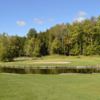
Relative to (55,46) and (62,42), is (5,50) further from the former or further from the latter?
(62,42)

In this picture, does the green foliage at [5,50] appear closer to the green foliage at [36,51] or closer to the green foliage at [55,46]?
the green foliage at [36,51]

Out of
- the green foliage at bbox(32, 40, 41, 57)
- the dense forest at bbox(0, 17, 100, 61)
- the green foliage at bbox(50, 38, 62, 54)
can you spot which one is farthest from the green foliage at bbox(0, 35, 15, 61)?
the green foliage at bbox(50, 38, 62, 54)

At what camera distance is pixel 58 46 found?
448ft

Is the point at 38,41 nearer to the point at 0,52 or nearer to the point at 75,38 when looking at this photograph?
the point at 75,38

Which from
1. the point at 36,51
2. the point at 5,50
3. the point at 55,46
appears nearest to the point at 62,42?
the point at 55,46

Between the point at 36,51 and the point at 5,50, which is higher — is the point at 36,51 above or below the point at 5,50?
below

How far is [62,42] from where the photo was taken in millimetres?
138750

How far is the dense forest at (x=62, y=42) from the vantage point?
127 metres

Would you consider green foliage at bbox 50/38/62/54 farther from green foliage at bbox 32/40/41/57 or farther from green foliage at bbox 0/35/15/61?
green foliage at bbox 0/35/15/61

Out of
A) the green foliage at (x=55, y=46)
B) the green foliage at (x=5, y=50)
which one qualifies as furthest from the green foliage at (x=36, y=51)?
the green foliage at (x=5, y=50)

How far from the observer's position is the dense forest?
415 feet

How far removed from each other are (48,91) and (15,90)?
244cm

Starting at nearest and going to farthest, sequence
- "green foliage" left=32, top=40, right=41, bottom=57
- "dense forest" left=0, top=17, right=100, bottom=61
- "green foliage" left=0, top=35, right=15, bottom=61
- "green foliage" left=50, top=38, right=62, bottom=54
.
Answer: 1. "green foliage" left=0, top=35, right=15, bottom=61
2. "dense forest" left=0, top=17, right=100, bottom=61
3. "green foliage" left=50, top=38, right=62, bottom=54
4. "green foliage" left=32, top=40, right=41, bottom=57

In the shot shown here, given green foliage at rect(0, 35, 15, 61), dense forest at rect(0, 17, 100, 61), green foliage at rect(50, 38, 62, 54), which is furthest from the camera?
green foliage at rect(50, 38, 62, 54)
